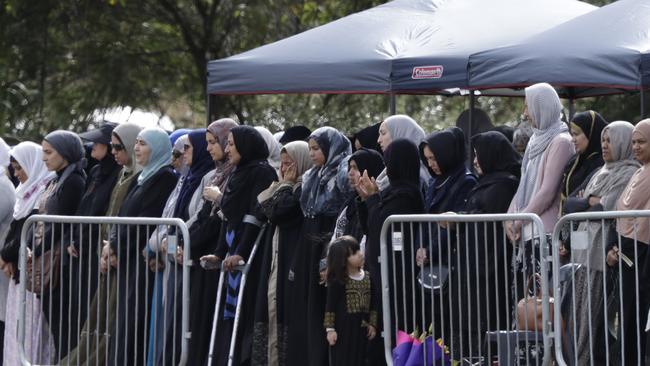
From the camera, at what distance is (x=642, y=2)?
412 inches

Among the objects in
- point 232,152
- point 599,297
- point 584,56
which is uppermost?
point 584,56

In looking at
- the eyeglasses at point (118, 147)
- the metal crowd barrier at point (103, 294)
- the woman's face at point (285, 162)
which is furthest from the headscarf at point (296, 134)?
the metal crowd barrier at point (103, 294)

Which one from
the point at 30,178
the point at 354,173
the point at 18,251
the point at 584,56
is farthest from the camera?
the point at 30,178

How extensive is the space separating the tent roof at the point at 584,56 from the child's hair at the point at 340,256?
2006 millimetres

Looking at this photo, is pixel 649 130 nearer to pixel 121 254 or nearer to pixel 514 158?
pixel 514 158

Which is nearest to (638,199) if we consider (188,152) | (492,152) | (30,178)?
(492,152)

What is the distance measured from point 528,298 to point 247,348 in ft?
7.91

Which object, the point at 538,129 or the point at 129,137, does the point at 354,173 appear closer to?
the point at 538,129

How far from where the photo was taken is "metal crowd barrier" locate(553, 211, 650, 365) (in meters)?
7.49

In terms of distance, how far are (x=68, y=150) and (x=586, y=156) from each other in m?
3.91

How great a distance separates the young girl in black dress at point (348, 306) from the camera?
28.2 ft

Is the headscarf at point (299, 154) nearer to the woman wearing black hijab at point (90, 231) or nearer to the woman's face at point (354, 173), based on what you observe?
the woman's face at point (354, 173)

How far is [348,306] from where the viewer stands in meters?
8.61

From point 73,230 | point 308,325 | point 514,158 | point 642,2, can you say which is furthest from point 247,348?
point 642,2
